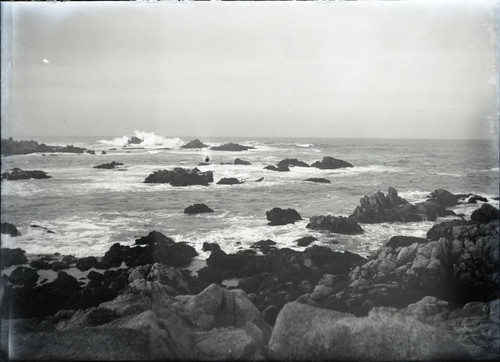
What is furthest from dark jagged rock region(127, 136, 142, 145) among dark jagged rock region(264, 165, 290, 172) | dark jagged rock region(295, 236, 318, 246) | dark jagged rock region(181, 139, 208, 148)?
dark jagged rock region(295, 236, 318, 246)

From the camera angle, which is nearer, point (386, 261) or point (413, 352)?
point (413, 352)

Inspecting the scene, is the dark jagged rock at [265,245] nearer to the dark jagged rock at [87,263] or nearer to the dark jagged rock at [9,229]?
the dark jagged rock at [87,263]

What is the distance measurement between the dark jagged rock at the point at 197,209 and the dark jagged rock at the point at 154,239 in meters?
1.01

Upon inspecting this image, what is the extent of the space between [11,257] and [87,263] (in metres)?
1.49

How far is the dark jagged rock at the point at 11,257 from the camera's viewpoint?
733 cm

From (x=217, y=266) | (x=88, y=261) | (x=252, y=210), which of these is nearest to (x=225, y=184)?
(x=252, y=210)

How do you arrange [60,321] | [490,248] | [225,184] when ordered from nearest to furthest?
[60,321]
[490,248]
[225,184]

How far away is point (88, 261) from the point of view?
25.1 feet

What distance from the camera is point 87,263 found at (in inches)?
301

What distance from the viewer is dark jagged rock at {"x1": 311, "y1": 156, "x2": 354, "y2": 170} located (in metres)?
12.0

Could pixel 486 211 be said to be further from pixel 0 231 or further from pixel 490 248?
pixel 0 231

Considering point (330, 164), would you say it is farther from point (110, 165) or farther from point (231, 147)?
point (110, 165)

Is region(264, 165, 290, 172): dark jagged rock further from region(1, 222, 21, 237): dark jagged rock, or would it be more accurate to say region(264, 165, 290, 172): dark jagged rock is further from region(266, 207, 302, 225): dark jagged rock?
region(1, 222, 21, 237): dark jagged rock

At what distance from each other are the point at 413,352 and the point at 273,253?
345cm
